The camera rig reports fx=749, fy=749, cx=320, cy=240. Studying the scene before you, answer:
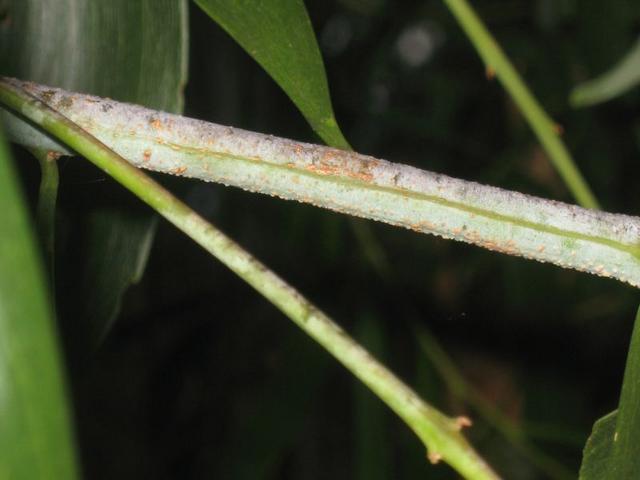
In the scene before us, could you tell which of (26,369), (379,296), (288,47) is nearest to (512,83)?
(288,47)

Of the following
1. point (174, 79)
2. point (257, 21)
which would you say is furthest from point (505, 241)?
point (174, 79)

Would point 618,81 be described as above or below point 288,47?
above

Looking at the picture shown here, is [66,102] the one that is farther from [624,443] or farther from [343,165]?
[624,443]

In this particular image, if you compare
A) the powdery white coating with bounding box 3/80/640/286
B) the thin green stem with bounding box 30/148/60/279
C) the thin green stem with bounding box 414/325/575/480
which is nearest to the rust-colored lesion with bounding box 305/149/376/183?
the powdery white coating with bounding box 3/80/640/286

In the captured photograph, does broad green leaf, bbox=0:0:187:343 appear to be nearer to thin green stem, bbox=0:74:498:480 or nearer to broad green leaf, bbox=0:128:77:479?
thin green stem, bbox=0:74:498:480

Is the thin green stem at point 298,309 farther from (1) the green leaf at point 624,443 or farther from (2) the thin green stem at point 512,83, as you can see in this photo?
(2) the thin green stem at point 512,83

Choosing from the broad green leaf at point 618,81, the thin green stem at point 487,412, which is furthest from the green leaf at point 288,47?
the thin green stem at point 487,412
